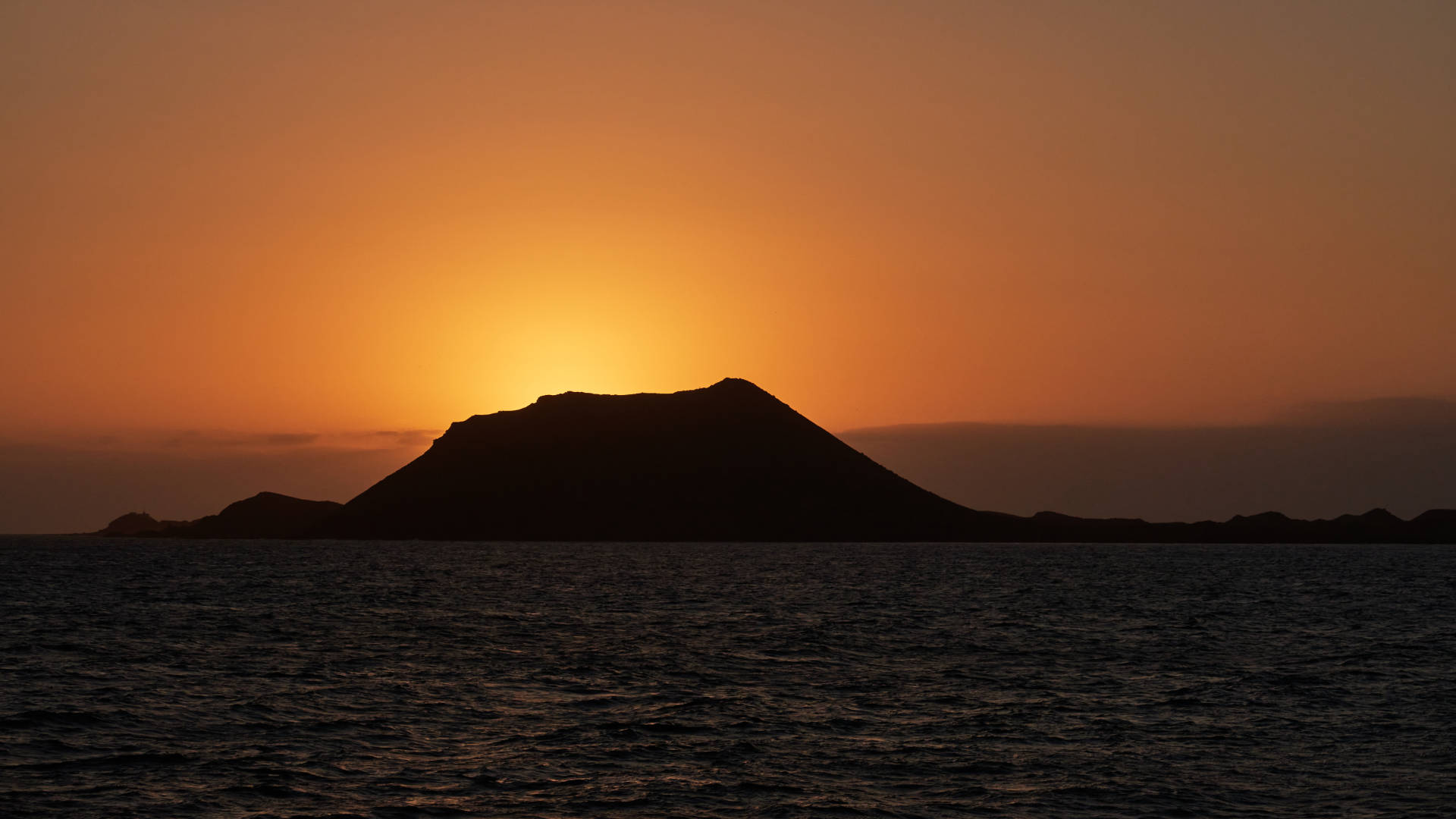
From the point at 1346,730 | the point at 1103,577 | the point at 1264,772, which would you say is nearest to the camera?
the point at 1264,772

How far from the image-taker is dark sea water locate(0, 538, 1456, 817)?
27328 mm

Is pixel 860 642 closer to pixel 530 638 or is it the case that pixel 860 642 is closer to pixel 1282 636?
pixel 530 638

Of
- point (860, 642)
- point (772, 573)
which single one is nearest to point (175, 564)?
point (772, 573)

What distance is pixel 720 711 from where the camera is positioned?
126 feet

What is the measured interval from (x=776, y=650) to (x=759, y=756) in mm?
24276

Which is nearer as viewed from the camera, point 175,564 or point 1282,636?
point 1282,636

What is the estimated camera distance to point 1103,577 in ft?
475

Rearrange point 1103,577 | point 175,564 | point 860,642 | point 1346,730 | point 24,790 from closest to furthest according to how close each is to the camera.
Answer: point 24,790
point 1346,730
point 860,642
point 1103,577
point 175,564

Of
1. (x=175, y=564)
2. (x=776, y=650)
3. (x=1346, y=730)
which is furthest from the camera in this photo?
(x=175, y=564)

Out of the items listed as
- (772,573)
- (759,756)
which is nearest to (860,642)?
(759,756)

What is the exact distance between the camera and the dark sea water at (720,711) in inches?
1076

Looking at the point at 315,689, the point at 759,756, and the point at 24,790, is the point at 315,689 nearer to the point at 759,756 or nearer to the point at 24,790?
the point at 24,790

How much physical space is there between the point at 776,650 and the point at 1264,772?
2794 cm

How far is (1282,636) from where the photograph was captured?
65375mm
